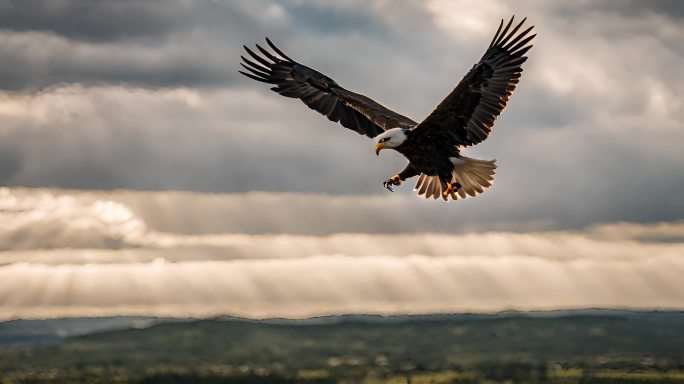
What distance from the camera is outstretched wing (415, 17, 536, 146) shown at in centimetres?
2741

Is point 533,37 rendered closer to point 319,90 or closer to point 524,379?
point 319,90

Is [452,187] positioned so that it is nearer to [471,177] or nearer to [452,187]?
[452,187]

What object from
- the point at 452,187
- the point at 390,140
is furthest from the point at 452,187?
the point at 390,140

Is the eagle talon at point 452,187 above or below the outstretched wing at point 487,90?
below

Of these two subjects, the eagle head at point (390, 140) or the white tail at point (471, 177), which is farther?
the white tail at point (471, 177)

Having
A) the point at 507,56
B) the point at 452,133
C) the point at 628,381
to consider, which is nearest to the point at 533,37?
the point at 507,56

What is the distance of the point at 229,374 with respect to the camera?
19338 cm

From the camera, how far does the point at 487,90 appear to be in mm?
27641

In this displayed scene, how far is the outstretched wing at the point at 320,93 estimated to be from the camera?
3089 centimetres

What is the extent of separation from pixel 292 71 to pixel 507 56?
660cm

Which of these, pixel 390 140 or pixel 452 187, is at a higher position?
pixel 390 140

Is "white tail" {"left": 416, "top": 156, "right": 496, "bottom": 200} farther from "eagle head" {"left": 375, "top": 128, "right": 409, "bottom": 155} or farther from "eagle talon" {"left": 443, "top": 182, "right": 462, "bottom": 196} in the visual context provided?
"eagle head" {"left": 375, "top": 128, "right": 409, "bottom": 155}

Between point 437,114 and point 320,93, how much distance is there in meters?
4.95

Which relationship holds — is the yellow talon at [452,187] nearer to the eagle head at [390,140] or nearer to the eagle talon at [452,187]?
the eagle talon at [452,187]
